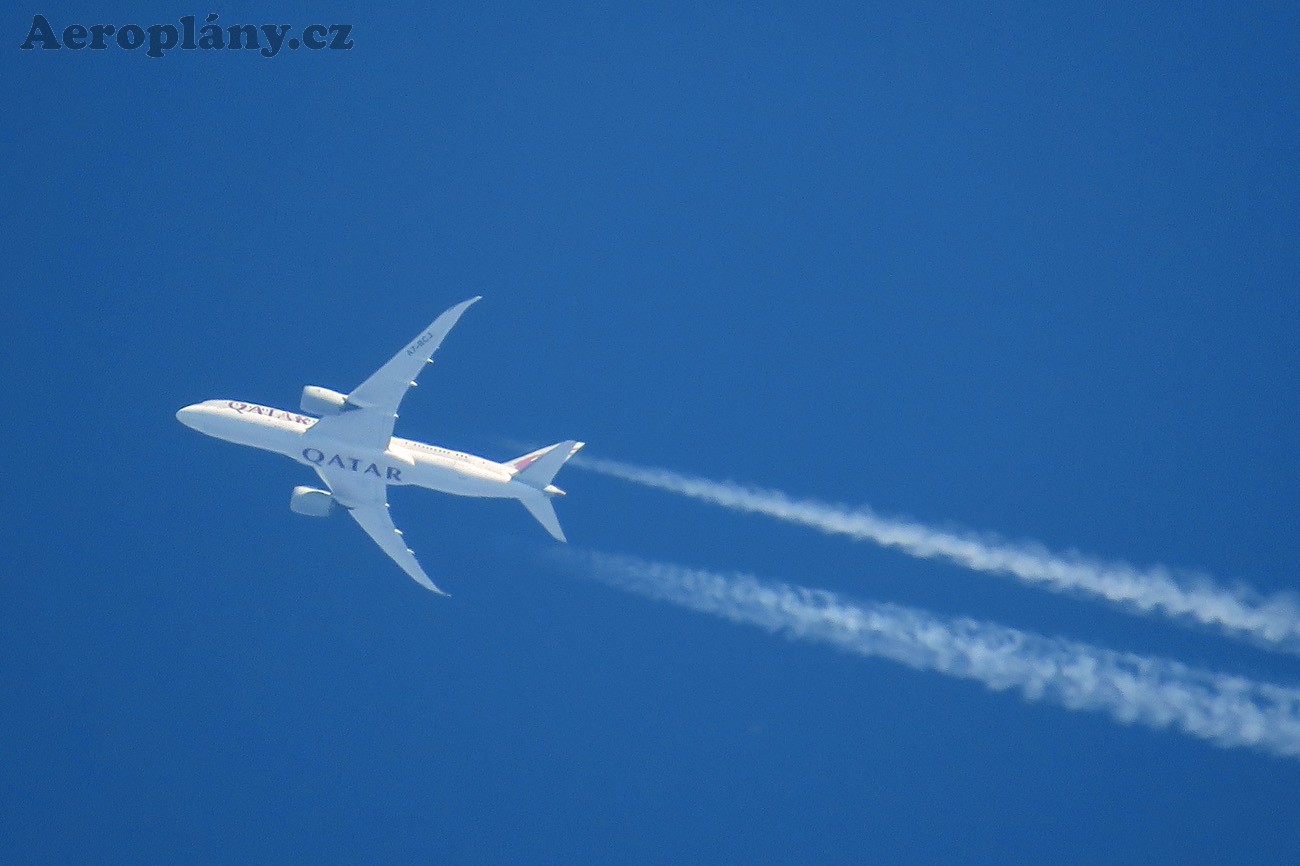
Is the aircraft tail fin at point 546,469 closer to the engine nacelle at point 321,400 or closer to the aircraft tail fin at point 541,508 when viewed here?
the aircraft tail fin at point 541,508

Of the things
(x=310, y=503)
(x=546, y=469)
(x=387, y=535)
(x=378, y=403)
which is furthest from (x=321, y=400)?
(x=546, y=469)

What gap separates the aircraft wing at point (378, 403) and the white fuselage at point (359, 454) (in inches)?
16.3

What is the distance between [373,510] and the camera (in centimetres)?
4306

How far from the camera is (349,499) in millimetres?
42656

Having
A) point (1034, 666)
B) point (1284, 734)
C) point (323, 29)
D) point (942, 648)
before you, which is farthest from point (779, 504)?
point (323, 29)

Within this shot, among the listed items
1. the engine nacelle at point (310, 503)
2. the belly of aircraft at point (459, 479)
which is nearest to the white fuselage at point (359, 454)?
the belly of aircraft at point (459, 479)

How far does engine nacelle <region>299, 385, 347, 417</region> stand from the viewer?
3866 centimetres

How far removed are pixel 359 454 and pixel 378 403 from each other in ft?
7.21

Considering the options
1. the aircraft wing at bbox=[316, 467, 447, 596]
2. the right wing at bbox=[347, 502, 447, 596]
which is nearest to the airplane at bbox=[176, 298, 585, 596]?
the aircraft wing at bbox=[316, 467, 447, 596]

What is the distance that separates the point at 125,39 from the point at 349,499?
42563mm

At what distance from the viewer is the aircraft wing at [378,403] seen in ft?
124

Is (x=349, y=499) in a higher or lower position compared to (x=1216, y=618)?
lower

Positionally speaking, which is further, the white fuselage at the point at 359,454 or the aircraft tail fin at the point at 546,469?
the aircraft tail fin at the point at 546,469

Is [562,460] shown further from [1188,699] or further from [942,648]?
[1188,699]
